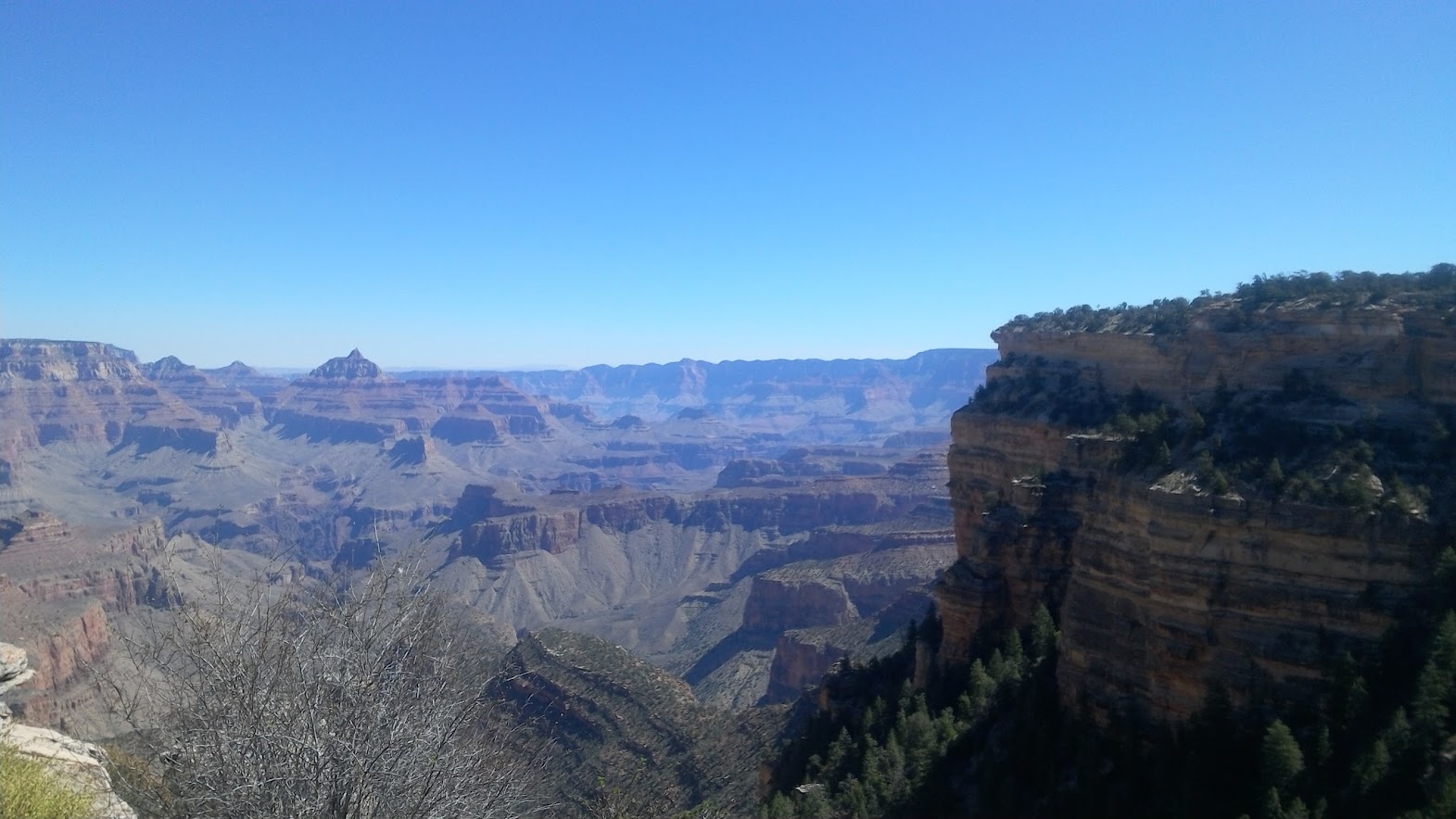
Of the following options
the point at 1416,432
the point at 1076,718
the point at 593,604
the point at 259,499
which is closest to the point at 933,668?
the point at 1076,718

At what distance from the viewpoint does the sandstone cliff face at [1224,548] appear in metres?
18.0

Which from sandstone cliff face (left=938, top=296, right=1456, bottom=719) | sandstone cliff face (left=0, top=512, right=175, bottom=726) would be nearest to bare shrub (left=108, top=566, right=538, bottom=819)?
sandstone cliff face (left=938, top=296, right=1456, bottom=719)

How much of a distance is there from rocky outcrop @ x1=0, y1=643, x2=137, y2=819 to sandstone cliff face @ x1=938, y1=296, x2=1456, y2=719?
19.3 metres

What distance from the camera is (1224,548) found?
19266mm

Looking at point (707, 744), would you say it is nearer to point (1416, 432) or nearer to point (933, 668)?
point (933, 668)

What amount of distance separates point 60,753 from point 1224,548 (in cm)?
2153

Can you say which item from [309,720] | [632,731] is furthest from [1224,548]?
[632,731]

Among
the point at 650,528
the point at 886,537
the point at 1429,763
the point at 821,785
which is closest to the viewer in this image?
the point at 1429,763

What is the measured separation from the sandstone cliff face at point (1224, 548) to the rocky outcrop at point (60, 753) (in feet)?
63.4

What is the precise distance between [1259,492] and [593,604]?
115 meters

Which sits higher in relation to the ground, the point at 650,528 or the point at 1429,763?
the point at 1429,763

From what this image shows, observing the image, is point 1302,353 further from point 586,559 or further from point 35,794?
point 586,559

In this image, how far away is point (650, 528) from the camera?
153 m

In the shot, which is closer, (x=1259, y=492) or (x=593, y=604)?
(x=1259, y=492)
